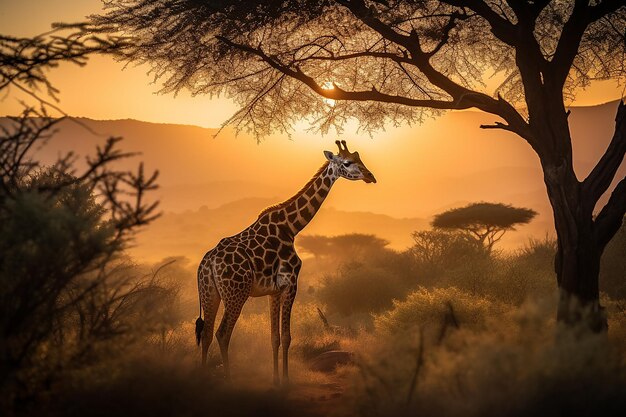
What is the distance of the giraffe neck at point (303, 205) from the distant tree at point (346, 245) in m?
29.5

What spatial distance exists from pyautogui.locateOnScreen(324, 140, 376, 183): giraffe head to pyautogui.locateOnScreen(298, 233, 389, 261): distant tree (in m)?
29.6

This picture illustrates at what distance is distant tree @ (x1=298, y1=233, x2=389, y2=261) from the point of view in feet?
137

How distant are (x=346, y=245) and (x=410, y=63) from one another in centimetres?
3263

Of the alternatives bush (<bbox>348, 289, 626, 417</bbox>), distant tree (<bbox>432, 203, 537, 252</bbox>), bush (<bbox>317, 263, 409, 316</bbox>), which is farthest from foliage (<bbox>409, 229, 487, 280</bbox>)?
bush (<bbox>348, 289, 626, 417</bbox>)

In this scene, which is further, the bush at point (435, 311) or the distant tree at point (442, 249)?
the distant tree at point (442, 249)

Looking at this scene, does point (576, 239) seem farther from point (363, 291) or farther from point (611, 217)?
point (363, 291)

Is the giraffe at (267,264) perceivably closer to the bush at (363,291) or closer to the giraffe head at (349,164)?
the giraffe head at (349,164)

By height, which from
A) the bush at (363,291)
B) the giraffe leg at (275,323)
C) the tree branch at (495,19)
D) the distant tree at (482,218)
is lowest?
the giraffe leg at (275,323)

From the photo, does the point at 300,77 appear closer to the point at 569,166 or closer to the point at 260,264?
the point at 260,264

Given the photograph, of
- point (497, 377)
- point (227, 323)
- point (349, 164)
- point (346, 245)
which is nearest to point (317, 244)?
point (346, 245)

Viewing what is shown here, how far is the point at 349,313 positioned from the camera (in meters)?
24.5

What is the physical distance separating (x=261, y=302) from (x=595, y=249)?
771 inches

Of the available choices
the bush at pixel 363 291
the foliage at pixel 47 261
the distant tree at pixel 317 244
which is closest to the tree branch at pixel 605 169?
the foliage at pixel 47 261

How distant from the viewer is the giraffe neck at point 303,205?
10625mm
